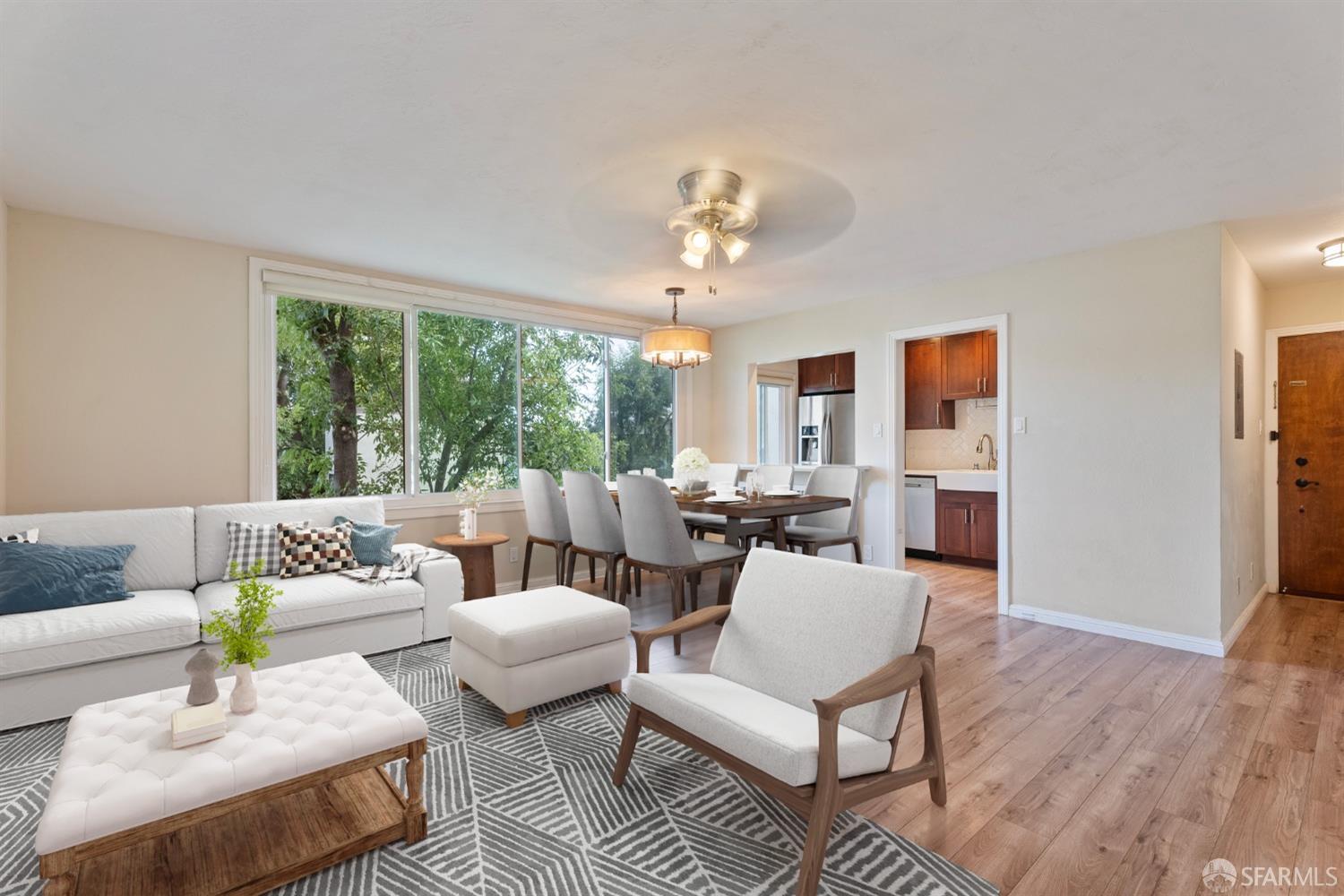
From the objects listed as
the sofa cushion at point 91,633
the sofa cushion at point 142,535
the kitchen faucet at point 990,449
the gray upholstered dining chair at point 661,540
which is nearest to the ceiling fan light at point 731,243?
the gray upholstered dining chair at point 661,540

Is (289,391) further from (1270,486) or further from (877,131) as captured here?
(1270,486)

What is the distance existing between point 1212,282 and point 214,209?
17.5 ft

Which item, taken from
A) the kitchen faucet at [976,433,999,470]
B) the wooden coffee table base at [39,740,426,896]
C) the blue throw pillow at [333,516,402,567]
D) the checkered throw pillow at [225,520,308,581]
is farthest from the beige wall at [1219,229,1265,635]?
the checkered throw pillow at [225,520,308,581]

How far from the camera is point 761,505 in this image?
371cm

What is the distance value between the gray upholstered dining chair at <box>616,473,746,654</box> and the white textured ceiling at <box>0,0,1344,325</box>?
1473 millimetres

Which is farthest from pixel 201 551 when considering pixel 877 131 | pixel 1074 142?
pixel 1074 142

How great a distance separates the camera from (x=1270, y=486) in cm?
482

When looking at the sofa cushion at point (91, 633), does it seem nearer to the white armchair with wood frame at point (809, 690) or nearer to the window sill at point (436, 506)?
the window sill at point (436, 506)

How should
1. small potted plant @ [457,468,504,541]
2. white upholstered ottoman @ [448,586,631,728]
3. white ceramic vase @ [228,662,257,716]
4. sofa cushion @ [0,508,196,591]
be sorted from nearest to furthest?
white ceramic vase @ [228,662,257,716]
white upholstered ottoman @ [448,586,631,728]
sofa cushion @ [0,508,196,591]
small potted plant @ [457,468,504,541]

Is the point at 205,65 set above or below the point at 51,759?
above

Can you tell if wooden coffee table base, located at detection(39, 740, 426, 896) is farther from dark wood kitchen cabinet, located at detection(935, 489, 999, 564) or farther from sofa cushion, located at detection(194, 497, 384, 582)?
dark wood kitchen cabinet, located at detection(935, 489, 999, 564)

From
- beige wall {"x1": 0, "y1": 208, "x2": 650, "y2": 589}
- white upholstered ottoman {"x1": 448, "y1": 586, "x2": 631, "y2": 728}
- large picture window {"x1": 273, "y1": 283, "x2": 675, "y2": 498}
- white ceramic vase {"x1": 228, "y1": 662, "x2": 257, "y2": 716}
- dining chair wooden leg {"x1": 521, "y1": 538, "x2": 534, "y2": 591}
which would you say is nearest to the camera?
white ceramic vase {"x1": 228, "y1": 662, "x2": 257, "y2": 716}

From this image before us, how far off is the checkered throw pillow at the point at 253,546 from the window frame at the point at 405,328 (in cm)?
51

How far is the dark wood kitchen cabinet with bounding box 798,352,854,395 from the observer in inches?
278
